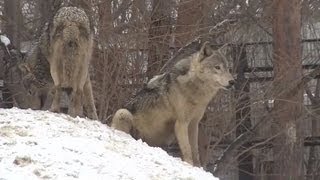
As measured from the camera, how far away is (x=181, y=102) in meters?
9.34

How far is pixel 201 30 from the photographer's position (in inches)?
568

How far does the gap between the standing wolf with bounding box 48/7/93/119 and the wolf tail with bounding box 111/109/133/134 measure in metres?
0.61

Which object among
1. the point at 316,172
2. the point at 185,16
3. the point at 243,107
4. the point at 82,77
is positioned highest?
the point at 185,16

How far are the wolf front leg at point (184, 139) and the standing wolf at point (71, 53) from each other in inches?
56.5

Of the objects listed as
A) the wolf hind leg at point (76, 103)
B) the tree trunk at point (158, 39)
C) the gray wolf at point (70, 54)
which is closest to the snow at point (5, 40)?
the tree trunk at point (158, 39)

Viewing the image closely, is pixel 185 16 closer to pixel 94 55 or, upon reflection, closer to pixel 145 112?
pixel 94 55

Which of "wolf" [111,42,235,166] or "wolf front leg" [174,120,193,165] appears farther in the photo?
"wolf" [111,42,235,166]

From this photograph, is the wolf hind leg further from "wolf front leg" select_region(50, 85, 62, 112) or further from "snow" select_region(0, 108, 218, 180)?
"snow" select_region(0, 108, 218, 180)

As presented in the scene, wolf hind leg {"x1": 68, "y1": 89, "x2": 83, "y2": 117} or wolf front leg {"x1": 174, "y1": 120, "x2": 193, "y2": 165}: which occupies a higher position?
wolf hind leg {"x1": 68, "y1": 89, "x2": 83, "y2": 117}

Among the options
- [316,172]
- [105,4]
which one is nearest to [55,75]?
[105,4]

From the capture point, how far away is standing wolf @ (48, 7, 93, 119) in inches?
351

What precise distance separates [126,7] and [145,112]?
5.32 meters

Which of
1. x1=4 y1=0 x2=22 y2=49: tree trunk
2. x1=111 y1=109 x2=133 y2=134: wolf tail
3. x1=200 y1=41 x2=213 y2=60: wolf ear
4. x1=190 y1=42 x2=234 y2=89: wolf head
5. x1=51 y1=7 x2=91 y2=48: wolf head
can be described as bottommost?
x1=111 y1=109 x2=133 y2=134: wolf tail

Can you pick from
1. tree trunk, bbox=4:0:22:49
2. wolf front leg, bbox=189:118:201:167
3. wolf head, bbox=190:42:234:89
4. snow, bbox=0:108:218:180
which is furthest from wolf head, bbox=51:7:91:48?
tree trunk, bbox=4:0:22:49
